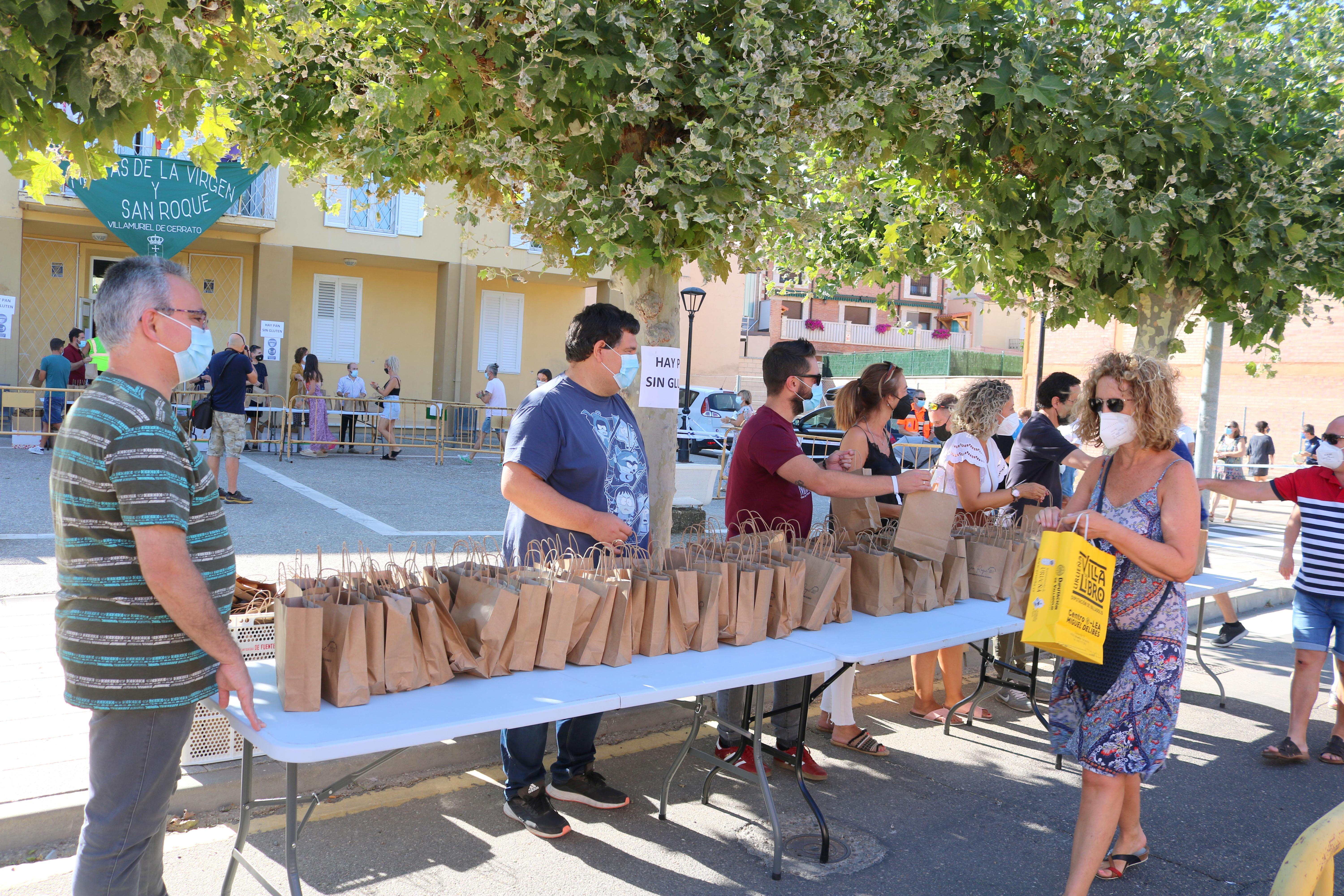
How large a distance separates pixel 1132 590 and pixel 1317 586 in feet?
8.95

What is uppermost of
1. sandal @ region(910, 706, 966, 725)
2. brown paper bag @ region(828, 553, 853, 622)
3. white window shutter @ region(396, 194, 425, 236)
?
white window shutter @ region(396, 194, 425, 236)

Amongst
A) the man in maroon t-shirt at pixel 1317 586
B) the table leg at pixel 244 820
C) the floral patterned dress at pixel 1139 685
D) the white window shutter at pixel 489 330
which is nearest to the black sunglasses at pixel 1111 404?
the floral patterned dress at pixel 1139 685

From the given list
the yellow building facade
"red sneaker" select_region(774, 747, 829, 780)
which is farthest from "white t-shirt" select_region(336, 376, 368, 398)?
"red sneaker" select_region(774, 747, 829, 780)

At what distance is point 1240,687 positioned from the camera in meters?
6.48

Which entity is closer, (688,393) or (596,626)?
(596,626)

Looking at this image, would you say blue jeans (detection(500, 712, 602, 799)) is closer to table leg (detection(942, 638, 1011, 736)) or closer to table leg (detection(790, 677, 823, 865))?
table leg (detection(790, 677, 823, 865))

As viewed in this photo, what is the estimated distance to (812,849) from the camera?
12.6 ft

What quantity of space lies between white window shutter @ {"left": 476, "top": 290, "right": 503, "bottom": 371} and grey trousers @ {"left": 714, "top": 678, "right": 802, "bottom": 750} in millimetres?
20183

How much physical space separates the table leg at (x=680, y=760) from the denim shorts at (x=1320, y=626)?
3400mm

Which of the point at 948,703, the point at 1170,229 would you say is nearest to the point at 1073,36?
the point at 1170,229

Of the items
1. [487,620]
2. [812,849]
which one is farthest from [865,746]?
[487,620]

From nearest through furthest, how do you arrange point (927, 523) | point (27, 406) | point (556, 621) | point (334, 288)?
1. point (556, 621)
2. point (927, 523)
3. point (27, 406)
4. point (334, 288)

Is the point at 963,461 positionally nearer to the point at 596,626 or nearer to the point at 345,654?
the point at 596,626

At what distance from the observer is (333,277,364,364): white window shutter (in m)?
22.5
